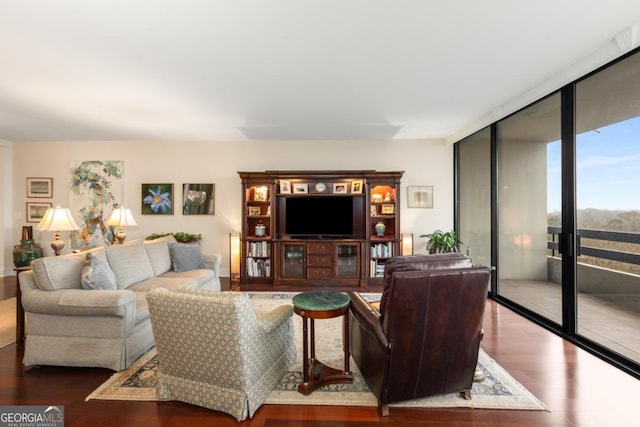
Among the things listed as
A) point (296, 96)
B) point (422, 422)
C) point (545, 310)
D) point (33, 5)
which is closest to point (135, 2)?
point (33, 5)

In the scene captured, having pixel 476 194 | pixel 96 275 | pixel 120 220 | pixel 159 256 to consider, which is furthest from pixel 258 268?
pixel 476 194

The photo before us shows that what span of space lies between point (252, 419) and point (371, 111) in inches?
137

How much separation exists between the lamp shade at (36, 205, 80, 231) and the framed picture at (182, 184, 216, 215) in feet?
7.47

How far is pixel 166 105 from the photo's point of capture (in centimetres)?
354

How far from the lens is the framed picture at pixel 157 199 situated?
5.34 m

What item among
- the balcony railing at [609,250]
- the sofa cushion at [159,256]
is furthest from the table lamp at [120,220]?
the balcony railing at [609,250]

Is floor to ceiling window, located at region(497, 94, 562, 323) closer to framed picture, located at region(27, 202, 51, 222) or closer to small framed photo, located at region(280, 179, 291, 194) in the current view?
small framed photo, located at region(280, 179, 291, 194)

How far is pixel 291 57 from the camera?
245 cm

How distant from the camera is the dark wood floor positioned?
71.1 inches

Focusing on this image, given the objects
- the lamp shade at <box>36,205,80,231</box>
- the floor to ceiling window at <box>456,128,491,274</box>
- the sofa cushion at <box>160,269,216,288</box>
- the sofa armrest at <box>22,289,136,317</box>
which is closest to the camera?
the sofa armrest at <box>22,289,136,317</box>

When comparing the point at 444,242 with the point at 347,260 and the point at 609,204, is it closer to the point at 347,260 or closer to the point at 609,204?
the point at 347,260

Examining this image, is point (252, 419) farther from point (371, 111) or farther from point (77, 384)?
point (371, 111)

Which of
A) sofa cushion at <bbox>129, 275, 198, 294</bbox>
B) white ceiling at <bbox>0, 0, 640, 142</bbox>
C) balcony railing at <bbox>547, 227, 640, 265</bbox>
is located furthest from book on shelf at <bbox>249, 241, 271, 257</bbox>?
balcony railing at <bbox>547, 227, 640, 265</bbox>

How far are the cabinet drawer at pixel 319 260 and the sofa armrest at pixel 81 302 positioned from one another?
2.84m
